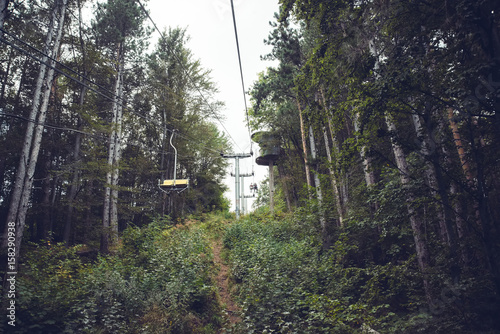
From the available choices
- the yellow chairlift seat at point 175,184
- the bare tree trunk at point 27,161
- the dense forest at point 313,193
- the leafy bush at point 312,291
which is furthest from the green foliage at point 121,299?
the yellow chairlift seat at point 175,184

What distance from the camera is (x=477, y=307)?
11.1 feet

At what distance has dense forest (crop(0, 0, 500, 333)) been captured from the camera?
140 inches

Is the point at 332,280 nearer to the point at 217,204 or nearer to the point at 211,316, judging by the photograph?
the point at 211,316

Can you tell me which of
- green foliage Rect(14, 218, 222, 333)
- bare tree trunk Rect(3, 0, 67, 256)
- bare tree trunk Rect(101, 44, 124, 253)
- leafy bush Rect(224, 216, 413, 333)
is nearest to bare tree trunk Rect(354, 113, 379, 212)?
leafy bush Rect(224, 216, 413, 333)

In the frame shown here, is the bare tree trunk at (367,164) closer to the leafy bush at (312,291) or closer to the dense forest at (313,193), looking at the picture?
the dense forest at (313,193)

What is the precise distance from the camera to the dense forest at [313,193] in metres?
3.57

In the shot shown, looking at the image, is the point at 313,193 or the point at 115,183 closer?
the point at 313,193

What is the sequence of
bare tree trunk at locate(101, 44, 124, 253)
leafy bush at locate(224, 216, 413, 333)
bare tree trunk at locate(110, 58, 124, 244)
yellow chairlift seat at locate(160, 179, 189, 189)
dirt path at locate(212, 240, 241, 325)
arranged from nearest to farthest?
leafy bush at locate(224, 216, 413, 333)
dirt path at locate(212, 240, 241, 325)
bare tree trunk at locate(101, 44, 124, 253)
bare tree trunk at locate(110, 58, 124, 244)
yellow chairlift seat at locate(160, 179, 189, 189)

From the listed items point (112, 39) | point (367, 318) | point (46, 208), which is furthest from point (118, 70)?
point (367, 318)

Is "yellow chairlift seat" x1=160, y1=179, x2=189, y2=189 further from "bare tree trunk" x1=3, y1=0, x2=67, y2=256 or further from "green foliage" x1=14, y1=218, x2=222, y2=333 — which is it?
"bare tree trunk" x1=3, y1=0, x2=67, y2=256

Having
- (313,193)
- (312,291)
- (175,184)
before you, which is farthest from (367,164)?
(175,184)

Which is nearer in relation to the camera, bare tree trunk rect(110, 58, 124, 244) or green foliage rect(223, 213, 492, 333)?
green foliage rect(223, 213, 492, 333)

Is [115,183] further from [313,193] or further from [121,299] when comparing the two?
[313,193]

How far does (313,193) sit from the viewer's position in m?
10.0
